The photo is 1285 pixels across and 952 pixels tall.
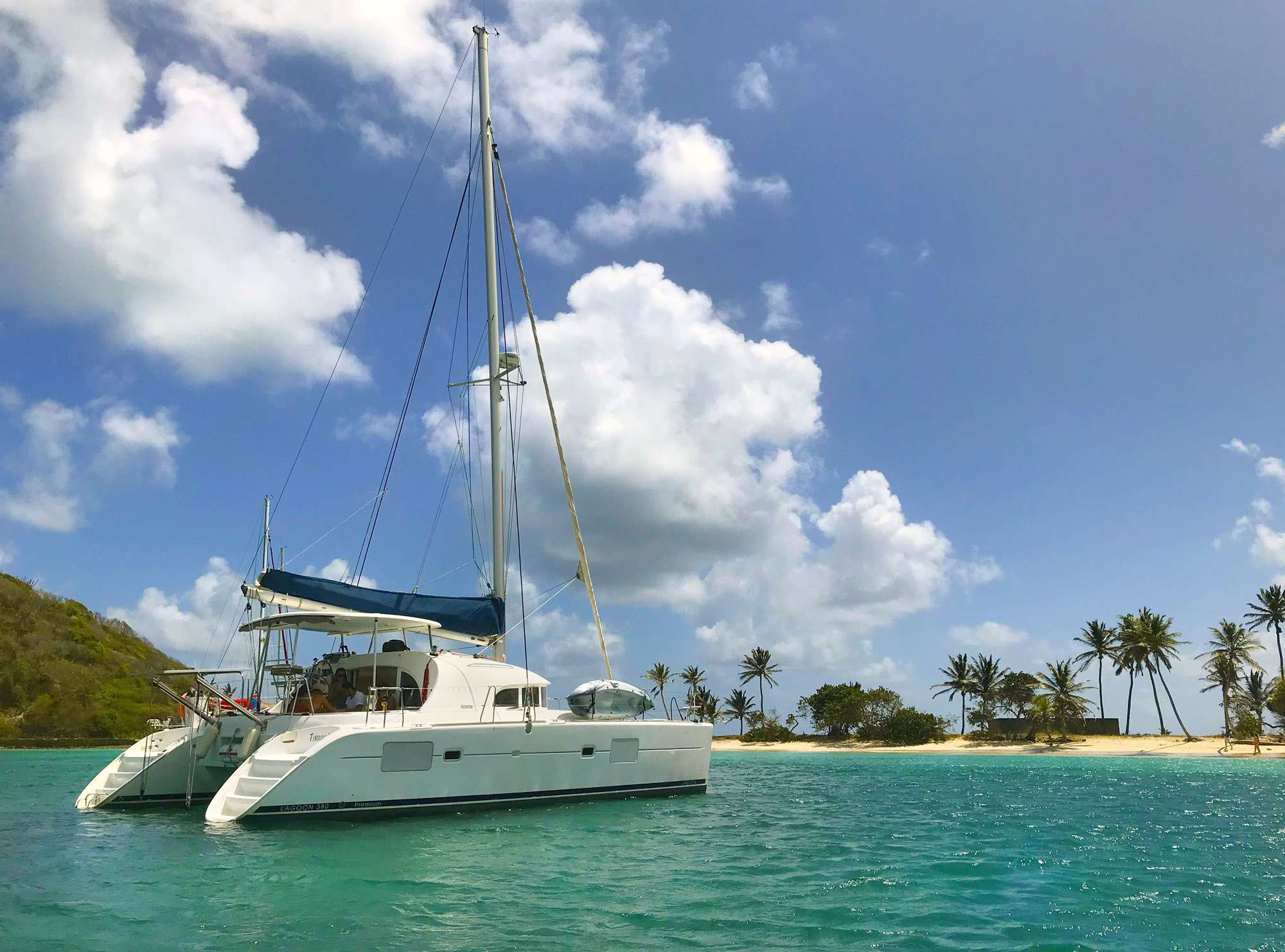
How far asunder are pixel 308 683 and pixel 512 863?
6.72 m

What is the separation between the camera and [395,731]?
12.5m

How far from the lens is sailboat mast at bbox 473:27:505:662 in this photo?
54.6 ft

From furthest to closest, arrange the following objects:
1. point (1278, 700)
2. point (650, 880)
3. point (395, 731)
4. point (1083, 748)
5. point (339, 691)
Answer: point (1083, 748), point (1278, 700), point (339, 691), point (395, 731), point (650, 880)

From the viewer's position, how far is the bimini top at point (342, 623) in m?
13.6

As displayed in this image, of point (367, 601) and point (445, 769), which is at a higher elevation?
point (367, 601)

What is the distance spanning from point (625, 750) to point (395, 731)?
15.5 ft

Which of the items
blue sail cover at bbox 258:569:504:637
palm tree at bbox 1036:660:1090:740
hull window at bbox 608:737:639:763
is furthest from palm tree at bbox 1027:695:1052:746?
blue sail cover at bbox 258:569:504:637

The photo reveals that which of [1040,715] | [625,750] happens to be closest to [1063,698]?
[1040,715]

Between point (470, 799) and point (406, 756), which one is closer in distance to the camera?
point (406, 756)

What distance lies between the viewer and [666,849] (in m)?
10.7

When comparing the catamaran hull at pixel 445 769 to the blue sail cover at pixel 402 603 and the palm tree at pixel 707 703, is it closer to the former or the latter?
the blue sail cover at pixel 402 603

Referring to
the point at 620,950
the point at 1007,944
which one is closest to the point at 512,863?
the point at 620,950

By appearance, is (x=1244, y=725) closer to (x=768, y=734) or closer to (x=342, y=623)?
(x=768, y=734)

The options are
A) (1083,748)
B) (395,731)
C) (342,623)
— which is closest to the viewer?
(395,731)
